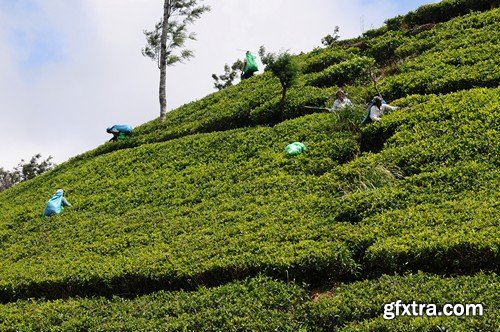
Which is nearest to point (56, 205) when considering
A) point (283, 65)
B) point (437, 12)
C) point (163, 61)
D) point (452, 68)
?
point (283, 65)

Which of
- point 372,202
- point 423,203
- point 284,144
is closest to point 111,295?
point 372,202

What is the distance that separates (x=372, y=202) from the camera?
12.1 metres

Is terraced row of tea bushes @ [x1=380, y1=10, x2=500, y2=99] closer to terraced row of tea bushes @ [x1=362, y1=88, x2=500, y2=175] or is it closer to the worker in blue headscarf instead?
terraced row of tea bushes @ [x1=362, y1=88, x2=500, y2=175]

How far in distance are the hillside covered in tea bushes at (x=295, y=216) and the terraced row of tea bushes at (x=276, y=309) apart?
28 millimetres

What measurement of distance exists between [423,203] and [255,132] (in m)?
8.26

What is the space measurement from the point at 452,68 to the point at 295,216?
330 inches

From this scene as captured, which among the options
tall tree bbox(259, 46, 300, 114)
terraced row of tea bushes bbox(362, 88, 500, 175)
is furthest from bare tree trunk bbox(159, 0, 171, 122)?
terraced row of tea bushes bbox(362, 88, 500, 175)

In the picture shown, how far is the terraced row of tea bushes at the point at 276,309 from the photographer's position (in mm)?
8406

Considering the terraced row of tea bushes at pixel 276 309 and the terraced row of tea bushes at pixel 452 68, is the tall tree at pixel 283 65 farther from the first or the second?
the terraced row of tea bushes at pixel 276 309

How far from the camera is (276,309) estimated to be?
386 inches

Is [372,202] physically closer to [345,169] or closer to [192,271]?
[345,169]

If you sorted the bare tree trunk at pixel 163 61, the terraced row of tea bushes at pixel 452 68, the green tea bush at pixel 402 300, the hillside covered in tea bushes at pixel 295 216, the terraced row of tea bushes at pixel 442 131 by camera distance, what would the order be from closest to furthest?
the green tea bush at pixel 402 300 < the hillside covered in tea bushes at pixel 295 216 < the terraced row of tea bushes at pixel 442 131 < the terraced row of tea bushes at pixel 452 68 < the bare tree trunk at pixel 163 61

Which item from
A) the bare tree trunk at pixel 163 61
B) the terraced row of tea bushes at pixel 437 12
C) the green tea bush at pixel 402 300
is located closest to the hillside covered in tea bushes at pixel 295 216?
the green tea bush at pixel 402 300

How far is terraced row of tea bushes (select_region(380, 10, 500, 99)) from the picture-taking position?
17172 millimetres
